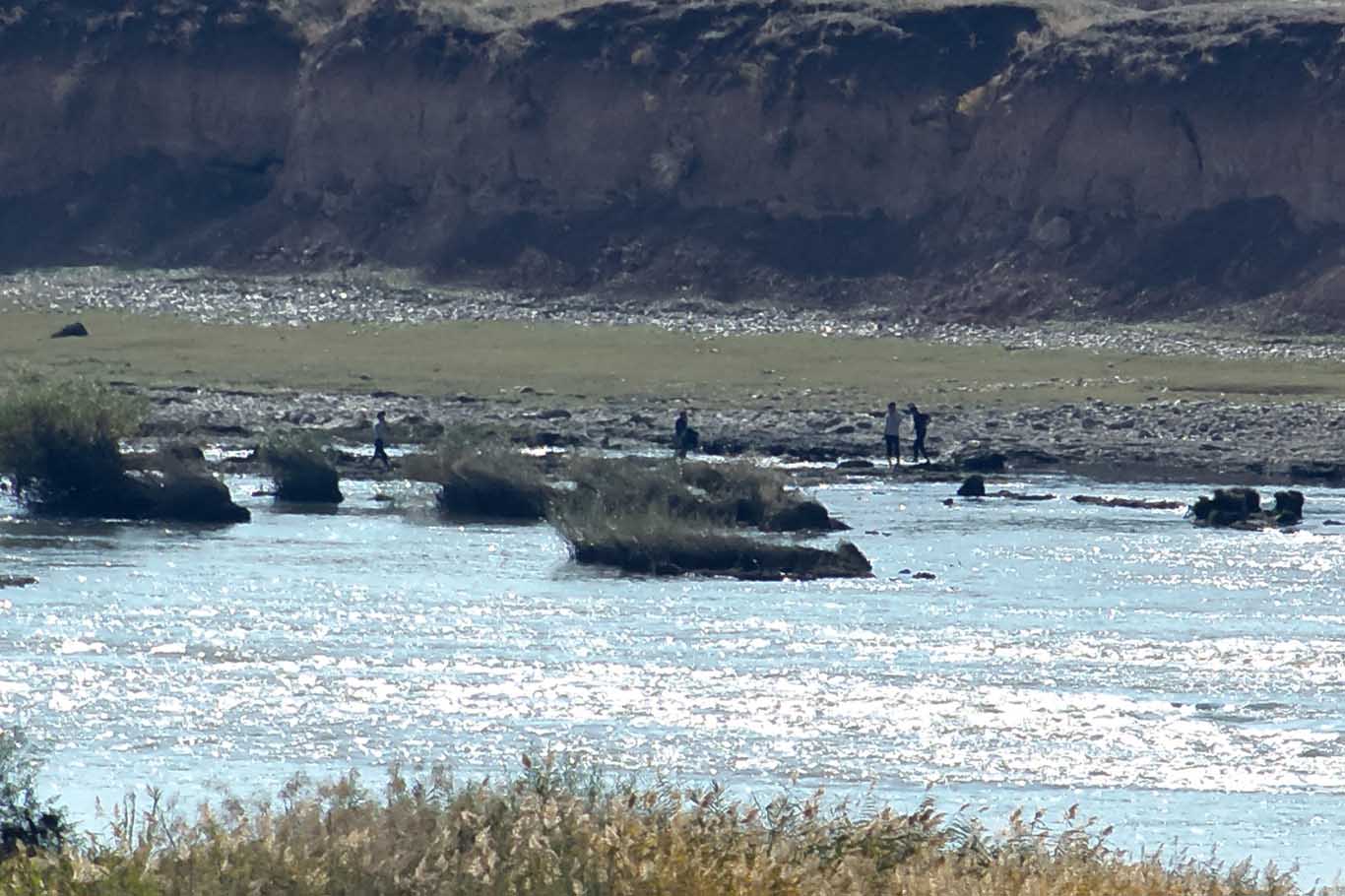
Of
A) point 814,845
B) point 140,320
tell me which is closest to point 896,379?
point 140,320

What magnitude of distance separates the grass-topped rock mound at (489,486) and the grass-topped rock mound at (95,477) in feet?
8.92

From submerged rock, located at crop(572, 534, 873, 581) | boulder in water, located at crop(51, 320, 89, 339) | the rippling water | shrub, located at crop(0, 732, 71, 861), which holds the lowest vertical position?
the rippling water

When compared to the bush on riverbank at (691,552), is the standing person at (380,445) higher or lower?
higher

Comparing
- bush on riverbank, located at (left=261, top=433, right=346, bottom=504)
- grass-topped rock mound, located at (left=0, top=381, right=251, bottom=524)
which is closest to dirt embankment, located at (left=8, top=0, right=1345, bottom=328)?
bush on riverbank, located at (left=261, top=433, right=346, bottom=504)

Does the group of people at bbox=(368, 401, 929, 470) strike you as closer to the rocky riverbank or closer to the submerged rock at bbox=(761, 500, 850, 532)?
the rocky riverbank

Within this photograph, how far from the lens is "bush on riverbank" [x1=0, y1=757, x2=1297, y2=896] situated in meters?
8.17

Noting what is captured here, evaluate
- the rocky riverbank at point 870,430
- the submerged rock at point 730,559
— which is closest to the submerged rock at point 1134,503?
the rocky riverbank at point 870,430

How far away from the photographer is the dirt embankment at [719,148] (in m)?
55.8

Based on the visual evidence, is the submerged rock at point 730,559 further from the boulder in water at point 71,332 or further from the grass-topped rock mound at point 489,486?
the boulder in water at point 71,332

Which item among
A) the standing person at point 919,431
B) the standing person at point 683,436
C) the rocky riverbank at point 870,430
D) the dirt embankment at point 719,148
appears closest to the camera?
the standing person at point 683,436

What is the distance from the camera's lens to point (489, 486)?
30578 millimetres

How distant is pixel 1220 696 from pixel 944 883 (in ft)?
31.2

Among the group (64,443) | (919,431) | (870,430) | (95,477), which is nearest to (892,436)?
(919,431)

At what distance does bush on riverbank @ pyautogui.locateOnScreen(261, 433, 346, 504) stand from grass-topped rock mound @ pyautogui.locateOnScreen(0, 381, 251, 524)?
2175 mm
